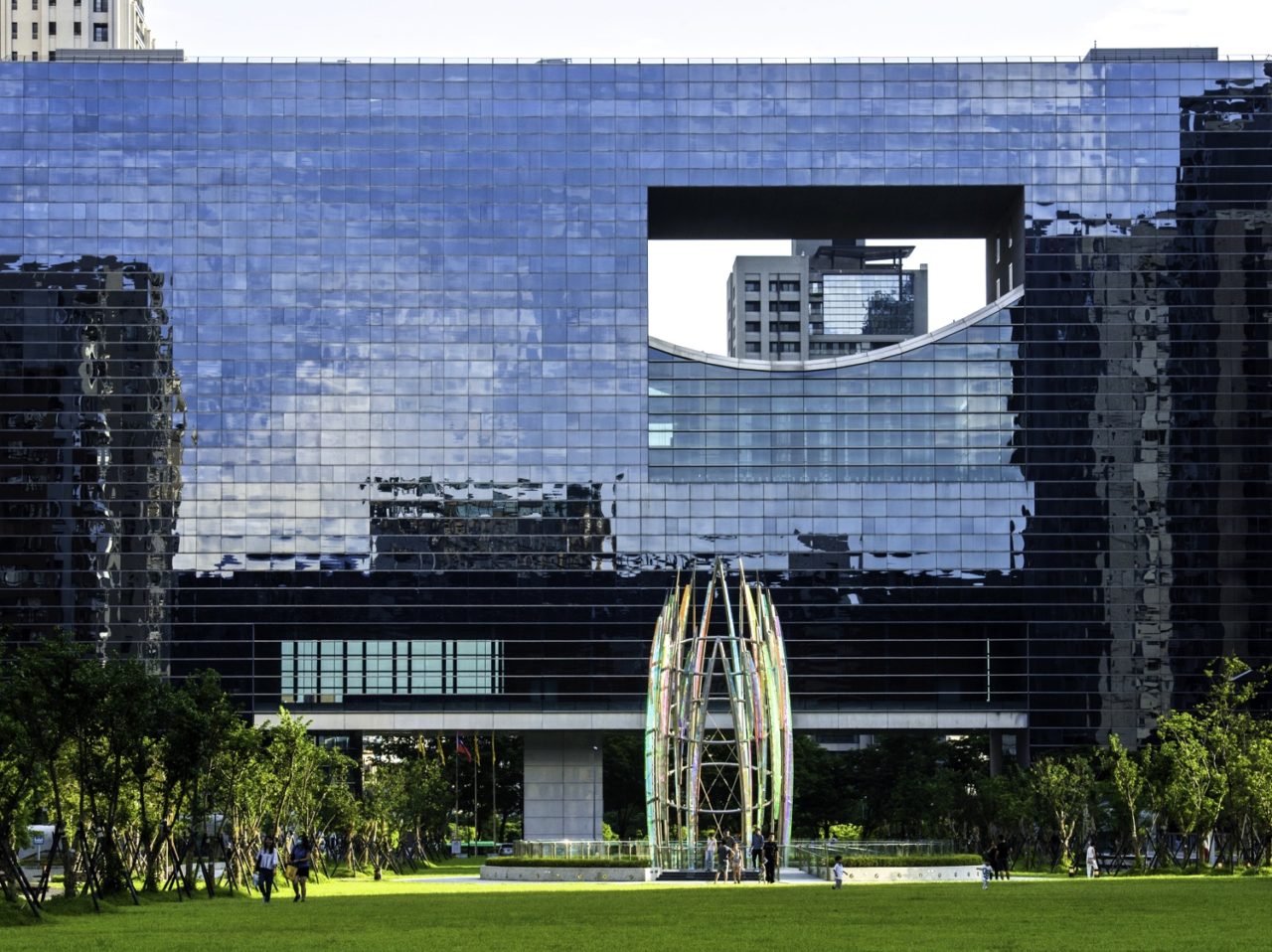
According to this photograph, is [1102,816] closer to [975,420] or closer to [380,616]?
[975,420]

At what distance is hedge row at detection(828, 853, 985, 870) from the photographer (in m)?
77.3

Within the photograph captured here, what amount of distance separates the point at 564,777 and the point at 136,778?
211ft

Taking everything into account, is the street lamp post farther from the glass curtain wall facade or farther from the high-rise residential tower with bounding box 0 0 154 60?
the high-rise residential tower with bounding box 0 0 154 60

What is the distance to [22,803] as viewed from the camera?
59.2 metres

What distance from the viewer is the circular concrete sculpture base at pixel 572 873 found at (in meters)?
79.0

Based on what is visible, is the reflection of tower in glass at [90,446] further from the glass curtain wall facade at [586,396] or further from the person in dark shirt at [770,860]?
the person in dark shirt at [770,860]

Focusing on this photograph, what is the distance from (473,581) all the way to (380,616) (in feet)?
20.7

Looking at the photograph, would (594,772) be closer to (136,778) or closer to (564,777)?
(564,777)

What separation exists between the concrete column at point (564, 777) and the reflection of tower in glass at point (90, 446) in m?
25.1

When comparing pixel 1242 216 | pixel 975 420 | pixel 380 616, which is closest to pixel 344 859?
pixel 380 616

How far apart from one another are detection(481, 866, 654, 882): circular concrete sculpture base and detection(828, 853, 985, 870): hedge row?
8.16 meters

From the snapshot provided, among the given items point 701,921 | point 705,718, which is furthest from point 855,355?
point 701,921

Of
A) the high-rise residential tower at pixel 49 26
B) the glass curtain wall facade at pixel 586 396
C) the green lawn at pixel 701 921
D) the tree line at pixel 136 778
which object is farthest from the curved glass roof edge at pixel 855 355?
the high-rise residential tower at pixel 49 26

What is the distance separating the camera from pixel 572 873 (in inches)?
3162
